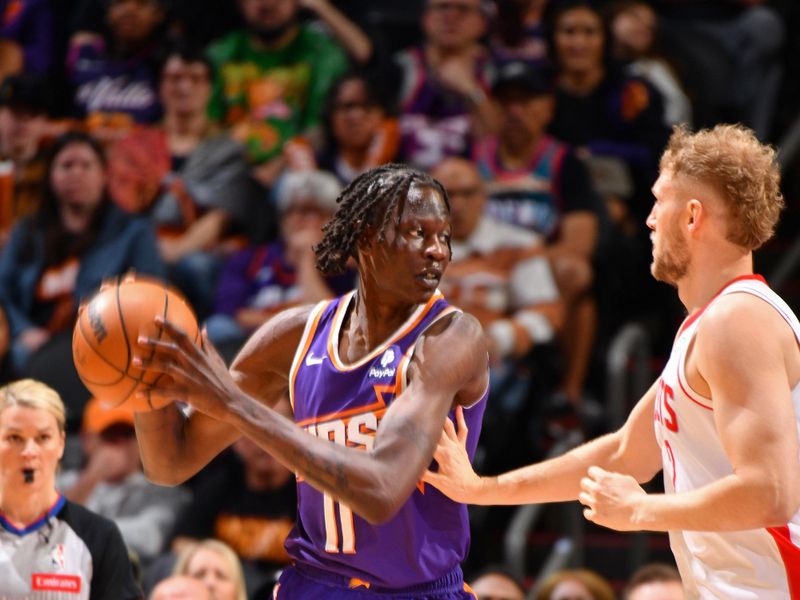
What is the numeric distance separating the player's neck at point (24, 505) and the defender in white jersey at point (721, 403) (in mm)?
1687

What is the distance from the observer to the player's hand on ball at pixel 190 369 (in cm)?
302

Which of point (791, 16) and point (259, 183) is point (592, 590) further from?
point (791, 16)

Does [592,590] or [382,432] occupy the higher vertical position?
[382,432]

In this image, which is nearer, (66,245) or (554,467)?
(554,467)

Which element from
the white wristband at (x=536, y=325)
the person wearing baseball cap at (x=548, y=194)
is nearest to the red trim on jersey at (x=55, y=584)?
the white wristband at (x=536, y=325)

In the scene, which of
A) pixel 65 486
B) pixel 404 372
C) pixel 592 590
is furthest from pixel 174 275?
pixel 404 372

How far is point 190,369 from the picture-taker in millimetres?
3025

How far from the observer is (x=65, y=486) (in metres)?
6.88

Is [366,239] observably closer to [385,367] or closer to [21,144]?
[385,367]

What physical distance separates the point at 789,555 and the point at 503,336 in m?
3.68

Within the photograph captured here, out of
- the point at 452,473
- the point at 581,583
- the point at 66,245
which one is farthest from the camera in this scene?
the point at 66,245

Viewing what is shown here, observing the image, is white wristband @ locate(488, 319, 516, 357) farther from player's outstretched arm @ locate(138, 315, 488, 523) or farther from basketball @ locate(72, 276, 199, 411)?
basketball @ locate(72, 276, 199, 411)

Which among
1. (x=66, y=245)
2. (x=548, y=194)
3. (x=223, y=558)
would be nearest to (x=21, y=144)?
(x=66, y=245)

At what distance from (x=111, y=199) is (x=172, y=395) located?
16.7 ft
